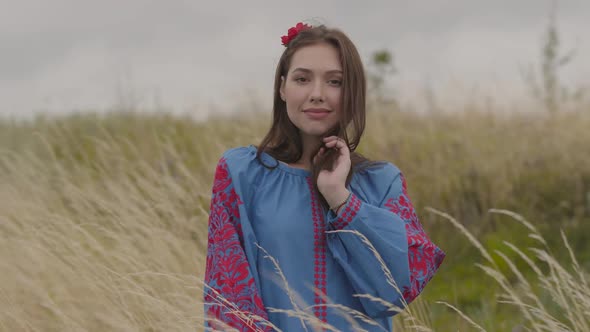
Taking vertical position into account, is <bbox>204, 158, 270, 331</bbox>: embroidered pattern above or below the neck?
below

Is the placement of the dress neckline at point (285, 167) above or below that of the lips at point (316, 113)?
below

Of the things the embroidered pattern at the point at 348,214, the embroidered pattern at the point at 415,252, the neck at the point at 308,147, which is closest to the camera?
the embroidered pattern at the point at 348,214

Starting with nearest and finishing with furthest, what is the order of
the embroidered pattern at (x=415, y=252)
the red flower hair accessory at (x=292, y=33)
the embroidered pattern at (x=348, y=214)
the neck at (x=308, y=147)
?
the embroidered pattern at (x=348, y=214) → the embroidered pattern at (x=415, y=252) → the neck at (x=308, y=147) → the red flower hair accessory at (x=292, y=33)

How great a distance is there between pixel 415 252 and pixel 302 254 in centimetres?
36

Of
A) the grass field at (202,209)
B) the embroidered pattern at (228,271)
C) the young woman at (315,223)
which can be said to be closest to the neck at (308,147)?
the young woman at (315,223)

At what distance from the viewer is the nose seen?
2219mm

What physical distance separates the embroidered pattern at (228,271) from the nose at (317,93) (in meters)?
0.36

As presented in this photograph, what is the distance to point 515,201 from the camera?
20.1 ft

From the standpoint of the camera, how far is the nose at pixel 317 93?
2219mm

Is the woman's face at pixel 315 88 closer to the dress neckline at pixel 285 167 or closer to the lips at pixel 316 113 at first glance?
the lips at pixel 316 113

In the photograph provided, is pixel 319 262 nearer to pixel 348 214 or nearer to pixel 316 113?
pixel 348 214

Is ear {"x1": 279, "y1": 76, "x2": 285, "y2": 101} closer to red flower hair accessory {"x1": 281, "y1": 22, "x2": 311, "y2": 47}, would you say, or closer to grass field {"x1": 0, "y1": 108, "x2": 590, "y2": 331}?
red flower hair accessory {"x1": 281, "y1": 22, "x2": 311, "y2": 47}

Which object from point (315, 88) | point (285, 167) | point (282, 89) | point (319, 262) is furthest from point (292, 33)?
point (319, 262)

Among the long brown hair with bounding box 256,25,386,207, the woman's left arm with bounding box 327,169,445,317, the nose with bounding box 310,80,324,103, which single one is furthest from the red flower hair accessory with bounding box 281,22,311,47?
the woman's left arm with bounding box 327,169,445,317
